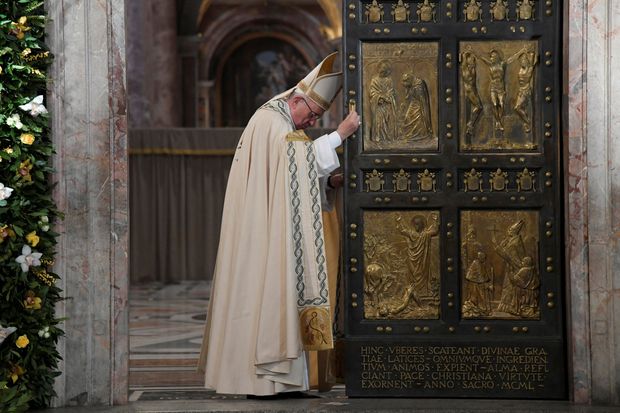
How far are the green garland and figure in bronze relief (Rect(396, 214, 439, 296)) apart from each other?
201 cm

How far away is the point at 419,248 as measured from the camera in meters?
6.44

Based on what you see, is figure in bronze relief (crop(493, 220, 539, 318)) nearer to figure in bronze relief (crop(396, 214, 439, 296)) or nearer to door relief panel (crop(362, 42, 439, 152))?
figure in bronze relief (crop(396, 214, 439, 296))

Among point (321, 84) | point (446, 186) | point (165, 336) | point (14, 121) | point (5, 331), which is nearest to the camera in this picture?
point (5, 331)

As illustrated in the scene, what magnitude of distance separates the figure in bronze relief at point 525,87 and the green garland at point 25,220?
2681 mm

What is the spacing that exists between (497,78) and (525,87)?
0.17m

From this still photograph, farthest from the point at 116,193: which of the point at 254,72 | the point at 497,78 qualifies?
the point at 254,72

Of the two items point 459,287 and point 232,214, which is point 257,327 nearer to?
point 232,214

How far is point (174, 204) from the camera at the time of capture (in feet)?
50.5

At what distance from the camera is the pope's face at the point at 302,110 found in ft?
21.7

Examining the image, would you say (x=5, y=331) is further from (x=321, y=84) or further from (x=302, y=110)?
(x=321, y=84)

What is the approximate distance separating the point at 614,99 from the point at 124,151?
9.15ft

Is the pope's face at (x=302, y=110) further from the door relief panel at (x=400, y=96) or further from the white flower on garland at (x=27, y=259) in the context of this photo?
the white flower on garland at (x=27, y=259)

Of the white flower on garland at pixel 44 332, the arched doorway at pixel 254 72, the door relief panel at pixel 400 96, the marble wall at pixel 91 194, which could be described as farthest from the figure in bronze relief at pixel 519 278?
the arched doorway at pixel 254 72

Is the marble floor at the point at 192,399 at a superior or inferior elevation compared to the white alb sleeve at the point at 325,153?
inferior
